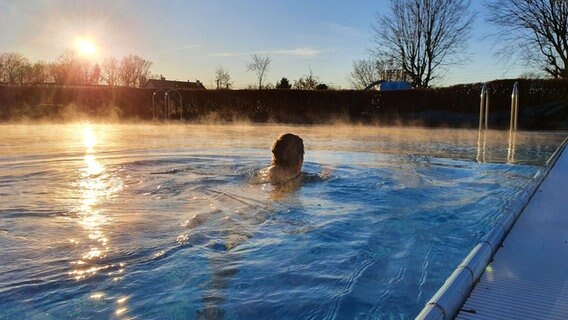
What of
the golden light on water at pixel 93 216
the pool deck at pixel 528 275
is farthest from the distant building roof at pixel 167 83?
the pool deck at pixel 528 275

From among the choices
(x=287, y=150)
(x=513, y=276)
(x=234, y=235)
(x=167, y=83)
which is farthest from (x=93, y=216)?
(x=167, y=83)

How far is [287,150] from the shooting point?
6.63 m

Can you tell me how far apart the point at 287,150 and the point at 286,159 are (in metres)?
0.15

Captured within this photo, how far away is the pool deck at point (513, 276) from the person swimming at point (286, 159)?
338cm

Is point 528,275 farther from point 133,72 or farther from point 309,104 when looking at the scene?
point 133,72

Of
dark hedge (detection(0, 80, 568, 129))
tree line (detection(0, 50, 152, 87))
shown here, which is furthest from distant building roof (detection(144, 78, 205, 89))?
dark hedge (detection(0, 80, 568, 129))

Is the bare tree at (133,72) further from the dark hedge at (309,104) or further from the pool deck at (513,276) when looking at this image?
the pool deck at (513,276)

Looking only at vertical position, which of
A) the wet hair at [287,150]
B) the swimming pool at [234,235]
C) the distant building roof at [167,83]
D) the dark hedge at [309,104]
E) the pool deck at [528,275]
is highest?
the distant building roof at [167,83]

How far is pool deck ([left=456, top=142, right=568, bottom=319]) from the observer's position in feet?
7.22

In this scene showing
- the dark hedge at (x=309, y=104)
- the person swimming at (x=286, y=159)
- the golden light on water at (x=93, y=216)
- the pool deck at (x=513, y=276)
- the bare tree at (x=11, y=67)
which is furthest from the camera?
the bare tree at (x=11, y=67)

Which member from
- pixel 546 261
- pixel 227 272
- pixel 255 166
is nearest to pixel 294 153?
pixel 255 166

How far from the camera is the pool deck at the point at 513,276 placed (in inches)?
85.3

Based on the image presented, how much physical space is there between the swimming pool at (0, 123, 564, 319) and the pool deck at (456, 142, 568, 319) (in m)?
0.35

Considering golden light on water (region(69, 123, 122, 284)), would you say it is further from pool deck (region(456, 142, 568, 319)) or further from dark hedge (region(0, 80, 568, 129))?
dark hedge (region(0, 80, 568, 129))
